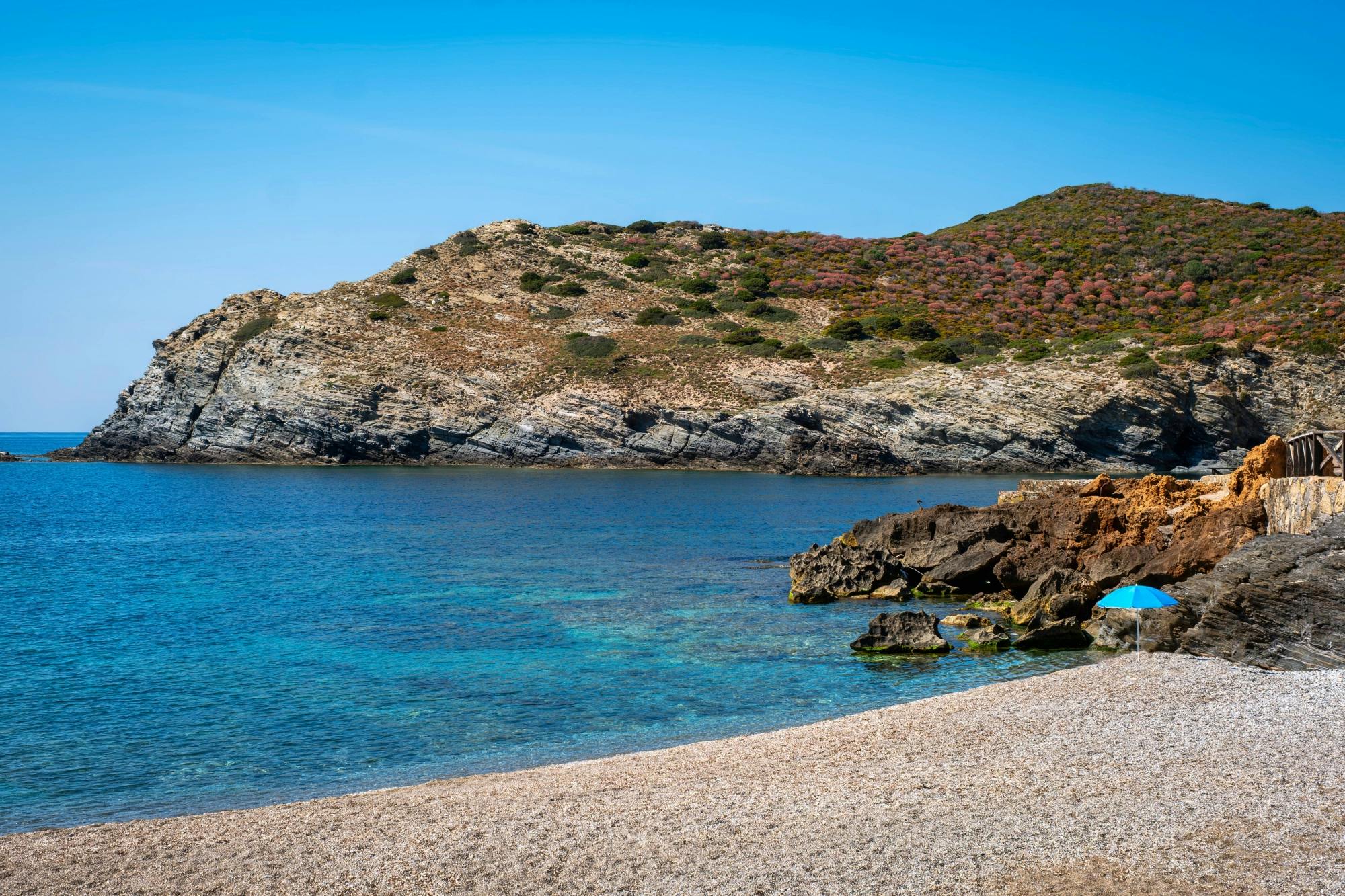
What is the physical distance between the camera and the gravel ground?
9.50 meters

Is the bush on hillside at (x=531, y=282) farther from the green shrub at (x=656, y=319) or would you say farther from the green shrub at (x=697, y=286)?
the green shrub at (x=697, y=286)

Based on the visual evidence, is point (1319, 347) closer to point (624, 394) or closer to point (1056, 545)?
Result: point (624, 394)

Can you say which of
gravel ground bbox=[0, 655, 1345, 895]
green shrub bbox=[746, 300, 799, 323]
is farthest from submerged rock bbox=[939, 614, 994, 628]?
green shrub bbox=[746, 300, 799, 323]

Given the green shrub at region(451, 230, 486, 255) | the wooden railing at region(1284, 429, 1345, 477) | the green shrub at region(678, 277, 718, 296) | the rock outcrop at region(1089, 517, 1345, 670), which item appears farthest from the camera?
the green shrub at region(451, 230, 486, 255)

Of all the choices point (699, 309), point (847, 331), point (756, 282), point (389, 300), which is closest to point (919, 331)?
point (847, 331)

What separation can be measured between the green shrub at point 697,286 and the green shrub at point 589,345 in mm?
16741

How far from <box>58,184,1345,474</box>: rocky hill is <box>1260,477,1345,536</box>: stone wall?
6111 centimetres

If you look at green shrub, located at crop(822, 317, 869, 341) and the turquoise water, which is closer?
the turquoise water

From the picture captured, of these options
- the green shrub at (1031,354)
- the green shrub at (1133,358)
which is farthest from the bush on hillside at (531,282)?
the green shrub at (1133,358)

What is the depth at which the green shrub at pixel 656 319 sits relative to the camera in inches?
4345

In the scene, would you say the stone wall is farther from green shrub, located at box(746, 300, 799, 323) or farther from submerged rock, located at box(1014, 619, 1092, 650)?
green shrub, located at box(746, 300, 799, 323)

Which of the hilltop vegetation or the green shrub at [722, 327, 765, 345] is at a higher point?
the hilltop vegetation

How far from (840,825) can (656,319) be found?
102m

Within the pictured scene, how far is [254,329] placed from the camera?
106 m
